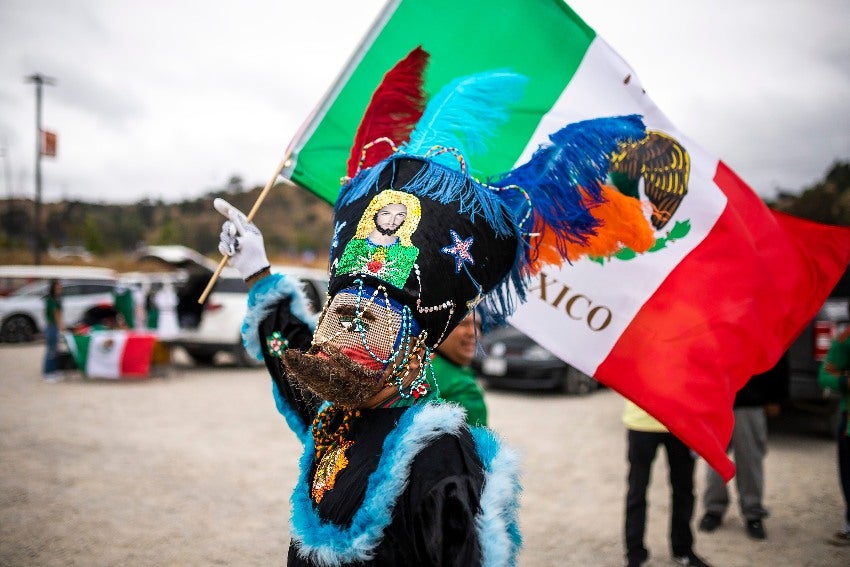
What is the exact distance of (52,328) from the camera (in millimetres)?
9898

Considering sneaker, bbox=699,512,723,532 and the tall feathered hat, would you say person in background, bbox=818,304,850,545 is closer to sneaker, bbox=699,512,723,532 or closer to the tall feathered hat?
sneaker, bbox=699,512,723,532

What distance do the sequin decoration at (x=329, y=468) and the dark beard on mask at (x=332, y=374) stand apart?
23cm

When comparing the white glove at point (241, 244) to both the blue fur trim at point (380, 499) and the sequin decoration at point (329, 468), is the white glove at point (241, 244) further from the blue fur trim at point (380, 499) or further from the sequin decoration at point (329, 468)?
the blue fur trim at point (380, 499)

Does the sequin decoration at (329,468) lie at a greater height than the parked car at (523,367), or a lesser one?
greater

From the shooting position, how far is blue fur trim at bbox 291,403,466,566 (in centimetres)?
147

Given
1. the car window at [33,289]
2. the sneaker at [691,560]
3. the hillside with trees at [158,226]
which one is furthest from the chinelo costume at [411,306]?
the hillside with trees at [158,226]

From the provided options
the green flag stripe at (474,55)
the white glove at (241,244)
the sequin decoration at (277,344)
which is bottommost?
the sequin decoration at (277,344)

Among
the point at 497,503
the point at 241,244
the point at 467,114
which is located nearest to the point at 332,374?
the point at 497,503

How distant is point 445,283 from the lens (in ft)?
5.55

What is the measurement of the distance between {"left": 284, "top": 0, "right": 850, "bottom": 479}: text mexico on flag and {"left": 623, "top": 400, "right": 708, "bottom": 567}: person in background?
1.41 m

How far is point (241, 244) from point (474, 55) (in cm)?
153

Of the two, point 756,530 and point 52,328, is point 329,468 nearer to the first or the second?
point 756,530

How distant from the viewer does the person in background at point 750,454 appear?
471cm

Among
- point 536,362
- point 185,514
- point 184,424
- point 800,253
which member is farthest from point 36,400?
point 800,253
